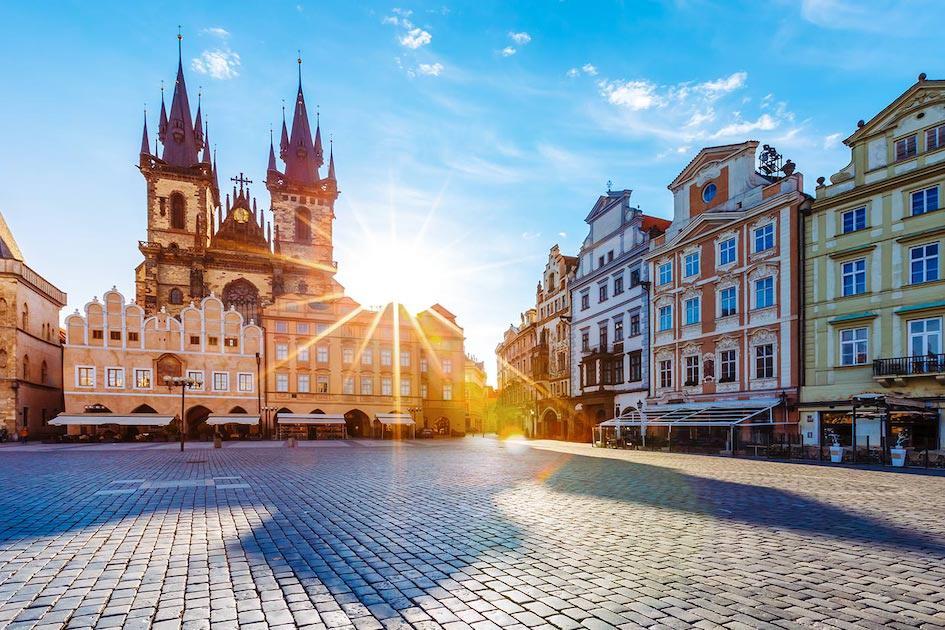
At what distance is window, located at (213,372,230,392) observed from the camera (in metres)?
46.9

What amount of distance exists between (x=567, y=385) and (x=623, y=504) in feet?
128

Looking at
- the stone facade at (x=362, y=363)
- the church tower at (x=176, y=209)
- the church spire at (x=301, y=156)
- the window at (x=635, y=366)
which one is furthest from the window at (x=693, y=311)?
the church spire at (x=301, y=156)

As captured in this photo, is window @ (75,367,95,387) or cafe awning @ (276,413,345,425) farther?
cafe awning @ (276,413,345,425)

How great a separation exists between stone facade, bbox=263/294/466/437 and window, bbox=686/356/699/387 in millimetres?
27200

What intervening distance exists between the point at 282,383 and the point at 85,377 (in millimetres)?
14523

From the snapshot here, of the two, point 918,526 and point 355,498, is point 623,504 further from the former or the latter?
point 355,498

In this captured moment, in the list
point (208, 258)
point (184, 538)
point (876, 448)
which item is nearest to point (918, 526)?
point (184, 538)

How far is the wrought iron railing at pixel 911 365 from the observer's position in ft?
72.3

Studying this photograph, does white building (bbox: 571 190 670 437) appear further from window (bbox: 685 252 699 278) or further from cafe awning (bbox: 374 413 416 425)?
cafe awning (bbox: 374 413 416 425)

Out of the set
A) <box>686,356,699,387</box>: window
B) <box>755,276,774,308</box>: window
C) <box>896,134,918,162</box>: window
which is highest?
<box>896,134,918,162</box>: window

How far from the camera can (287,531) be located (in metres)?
7.68

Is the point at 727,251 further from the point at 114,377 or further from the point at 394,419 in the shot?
the point at 114,377

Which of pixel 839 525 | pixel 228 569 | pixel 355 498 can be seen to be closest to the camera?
pixel 228 569

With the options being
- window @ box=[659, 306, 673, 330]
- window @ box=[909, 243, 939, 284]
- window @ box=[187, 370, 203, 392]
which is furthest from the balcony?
window @ box=[187, 370, 203, 392]
